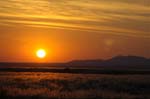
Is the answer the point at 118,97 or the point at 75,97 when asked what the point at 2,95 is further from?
the point at 118,97

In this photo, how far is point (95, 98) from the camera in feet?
115

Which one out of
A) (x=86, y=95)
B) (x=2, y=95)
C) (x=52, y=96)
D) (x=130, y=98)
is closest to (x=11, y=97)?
(x=2, y=95)

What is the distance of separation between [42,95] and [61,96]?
5.45 feet

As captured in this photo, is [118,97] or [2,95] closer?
[2,95]

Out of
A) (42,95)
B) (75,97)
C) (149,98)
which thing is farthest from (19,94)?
(149,98)

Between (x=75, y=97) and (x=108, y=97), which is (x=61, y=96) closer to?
(x=75, y=97)

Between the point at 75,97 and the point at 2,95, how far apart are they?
17.5ft

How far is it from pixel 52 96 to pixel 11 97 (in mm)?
3129

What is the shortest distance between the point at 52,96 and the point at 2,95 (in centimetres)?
394

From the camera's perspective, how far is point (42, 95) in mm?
36375

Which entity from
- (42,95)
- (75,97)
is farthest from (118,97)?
(42,95)

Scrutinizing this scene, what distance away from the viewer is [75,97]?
34906 millimetres

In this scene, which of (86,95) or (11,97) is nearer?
(11,97)

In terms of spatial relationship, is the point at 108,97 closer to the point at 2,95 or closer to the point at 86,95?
the point at 86,95
